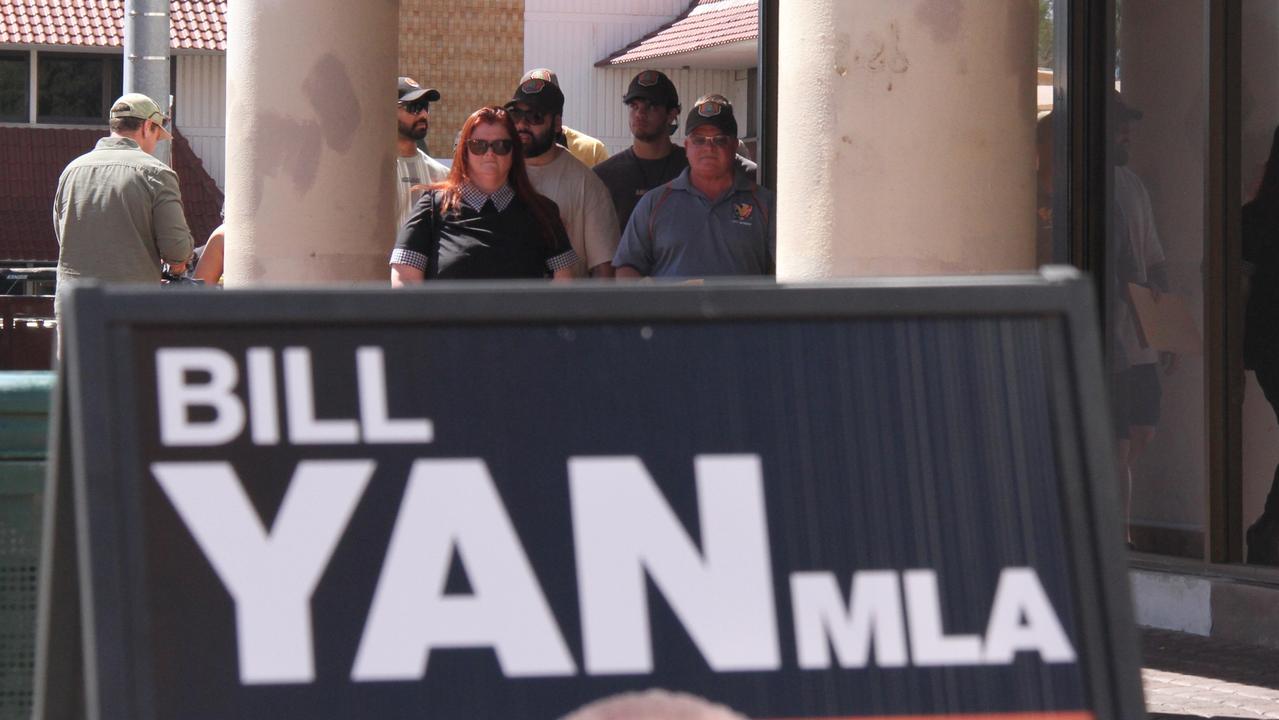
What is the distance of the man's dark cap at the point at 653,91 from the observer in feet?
24.9

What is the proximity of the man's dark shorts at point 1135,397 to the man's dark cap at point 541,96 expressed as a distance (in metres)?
2.64

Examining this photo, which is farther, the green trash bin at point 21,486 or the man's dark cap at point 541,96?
the man's dark cap at point 541,96

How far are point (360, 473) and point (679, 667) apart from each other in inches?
18.2

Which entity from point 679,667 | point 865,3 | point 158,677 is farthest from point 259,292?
point 865,3

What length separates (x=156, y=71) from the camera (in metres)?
11.0

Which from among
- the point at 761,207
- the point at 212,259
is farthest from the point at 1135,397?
the point at 212,259

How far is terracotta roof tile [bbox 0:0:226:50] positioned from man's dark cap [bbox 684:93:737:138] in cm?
2672

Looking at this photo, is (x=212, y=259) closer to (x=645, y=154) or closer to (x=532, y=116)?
(x=532, y=116)

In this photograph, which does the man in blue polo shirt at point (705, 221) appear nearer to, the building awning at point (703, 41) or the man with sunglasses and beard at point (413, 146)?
the man with sunglasses and beard at point (413, 146)

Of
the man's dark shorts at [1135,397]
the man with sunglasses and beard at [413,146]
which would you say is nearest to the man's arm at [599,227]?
the man with sunglasses and beard at [413,146]

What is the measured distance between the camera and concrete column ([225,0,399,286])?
6617mm

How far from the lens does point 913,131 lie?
185 inches

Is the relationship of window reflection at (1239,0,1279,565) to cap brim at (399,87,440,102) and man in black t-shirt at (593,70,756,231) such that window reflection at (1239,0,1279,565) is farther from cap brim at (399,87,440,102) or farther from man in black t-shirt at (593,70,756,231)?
cap brim at (399,87,440,102)

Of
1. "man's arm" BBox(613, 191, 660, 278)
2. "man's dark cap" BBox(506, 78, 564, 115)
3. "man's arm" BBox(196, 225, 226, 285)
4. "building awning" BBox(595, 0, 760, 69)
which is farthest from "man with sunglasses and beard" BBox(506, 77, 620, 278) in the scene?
"building awning" BBox(595, 0, 760, 69)
